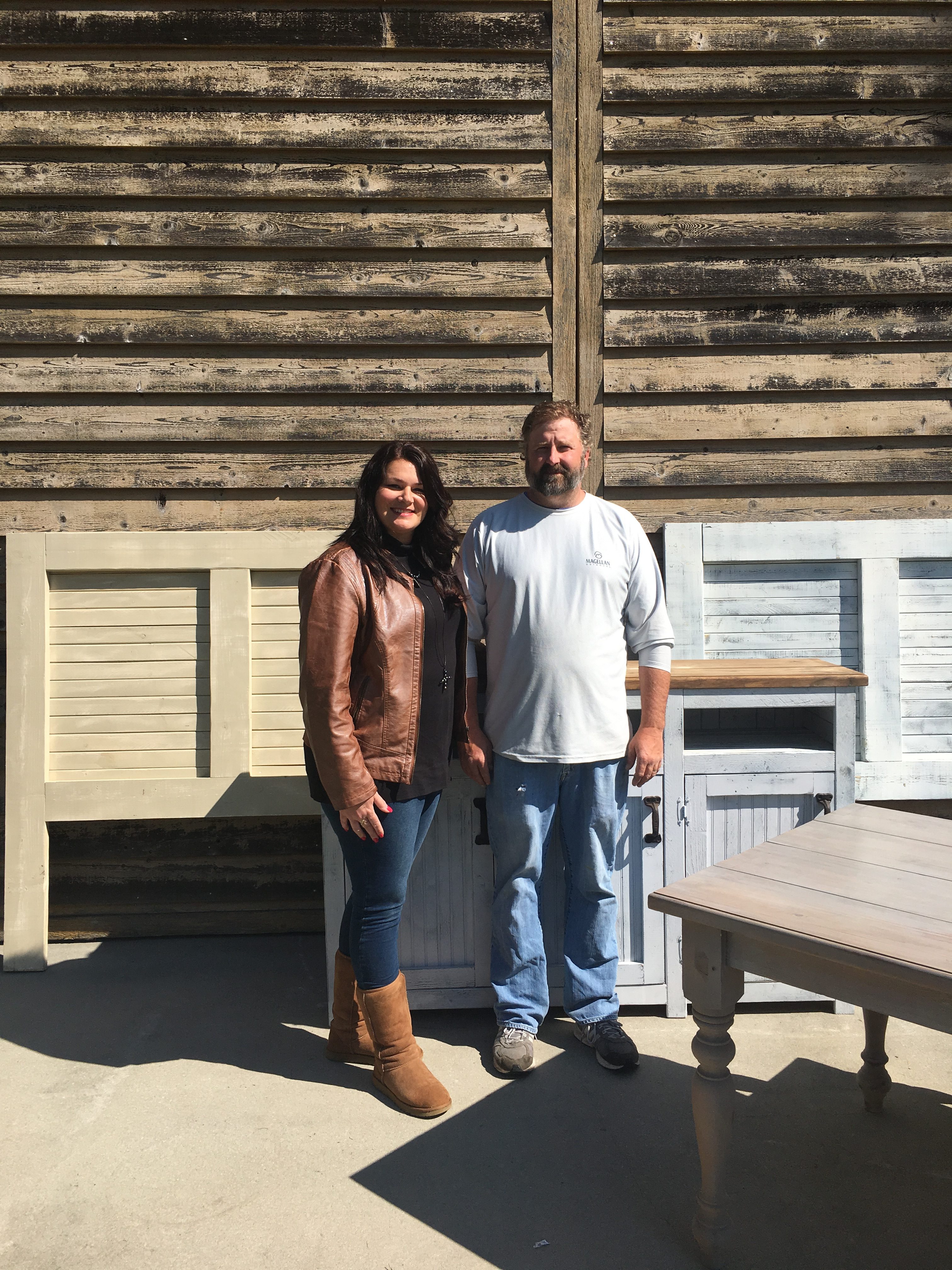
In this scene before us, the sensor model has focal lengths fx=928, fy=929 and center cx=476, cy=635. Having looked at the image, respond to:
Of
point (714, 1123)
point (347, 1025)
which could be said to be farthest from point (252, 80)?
point (714, 1123)

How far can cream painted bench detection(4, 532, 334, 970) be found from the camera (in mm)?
3672

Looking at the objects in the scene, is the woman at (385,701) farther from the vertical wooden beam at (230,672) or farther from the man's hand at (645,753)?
the vertical wooden beam at (230,672)

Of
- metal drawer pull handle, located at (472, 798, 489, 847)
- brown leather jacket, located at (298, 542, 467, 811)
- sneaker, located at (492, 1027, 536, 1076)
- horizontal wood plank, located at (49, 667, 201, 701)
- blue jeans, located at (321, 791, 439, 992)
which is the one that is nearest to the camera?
brown leather jacket, located at (298, 542, 467, 811)

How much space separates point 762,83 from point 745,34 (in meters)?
0.20

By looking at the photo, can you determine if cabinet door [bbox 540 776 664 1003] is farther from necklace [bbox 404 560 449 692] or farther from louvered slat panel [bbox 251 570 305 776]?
louvered slat panel [bbox 251 570 305 776]

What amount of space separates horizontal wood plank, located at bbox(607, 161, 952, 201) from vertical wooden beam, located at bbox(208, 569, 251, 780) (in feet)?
7.23

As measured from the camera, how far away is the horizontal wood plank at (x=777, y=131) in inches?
147

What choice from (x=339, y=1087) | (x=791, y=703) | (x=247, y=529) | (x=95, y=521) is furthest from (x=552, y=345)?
(x=339, y=1087)

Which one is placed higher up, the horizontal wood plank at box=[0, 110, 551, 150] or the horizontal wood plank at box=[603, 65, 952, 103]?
the horizontal wood plank at box=[603, 65, 952, 103]

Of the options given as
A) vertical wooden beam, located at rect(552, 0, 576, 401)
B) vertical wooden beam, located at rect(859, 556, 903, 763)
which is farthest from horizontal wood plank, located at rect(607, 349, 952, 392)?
vertical wooden beam, located at rect(859, 556, 903, 763)

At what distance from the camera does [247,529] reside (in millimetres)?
3838

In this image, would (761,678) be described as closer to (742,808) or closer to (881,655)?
(742,808)

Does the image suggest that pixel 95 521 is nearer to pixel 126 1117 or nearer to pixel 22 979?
pixel 22 979

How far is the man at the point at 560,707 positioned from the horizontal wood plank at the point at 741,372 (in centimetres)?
107
